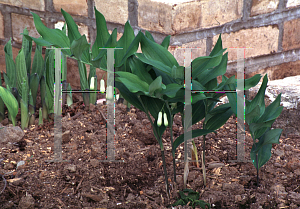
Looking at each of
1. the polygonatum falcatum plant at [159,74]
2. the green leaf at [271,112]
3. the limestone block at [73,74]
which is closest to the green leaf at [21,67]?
the limestone block at [73,74]

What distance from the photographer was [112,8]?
191 centimetres

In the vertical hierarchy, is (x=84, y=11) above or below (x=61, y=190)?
above

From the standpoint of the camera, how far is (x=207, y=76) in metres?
→ 0.94

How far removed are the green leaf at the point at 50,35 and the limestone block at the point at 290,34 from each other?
1.85 m

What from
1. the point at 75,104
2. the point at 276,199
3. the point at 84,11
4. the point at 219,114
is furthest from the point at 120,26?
the point at 276,199

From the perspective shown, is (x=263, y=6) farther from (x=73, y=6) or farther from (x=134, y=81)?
(x=134, y=81)

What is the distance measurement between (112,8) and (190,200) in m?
1.35

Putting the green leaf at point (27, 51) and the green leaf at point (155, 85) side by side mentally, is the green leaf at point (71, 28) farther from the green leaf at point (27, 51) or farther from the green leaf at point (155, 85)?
the green leaf at point (27, 51)

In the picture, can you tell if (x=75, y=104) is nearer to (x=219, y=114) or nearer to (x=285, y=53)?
(x=219, y=114)

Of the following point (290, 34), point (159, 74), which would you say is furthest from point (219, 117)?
point (290, 34)

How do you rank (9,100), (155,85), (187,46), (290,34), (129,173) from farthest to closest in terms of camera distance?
(290,34) < (187,46) < (9,100) < (129,173) < (155,85)

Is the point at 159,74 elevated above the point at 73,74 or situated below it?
below

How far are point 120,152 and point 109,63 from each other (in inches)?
21.0

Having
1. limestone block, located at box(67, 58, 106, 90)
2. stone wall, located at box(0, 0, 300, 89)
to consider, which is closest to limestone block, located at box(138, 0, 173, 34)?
stone wall, located at box(0, 0, 300, 89)
